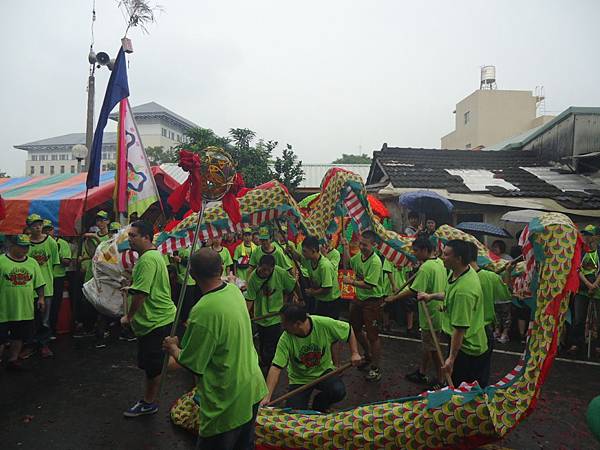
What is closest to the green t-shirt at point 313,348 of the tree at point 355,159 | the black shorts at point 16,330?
the black shorts at point 16,330

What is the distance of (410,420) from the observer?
340 centimetres

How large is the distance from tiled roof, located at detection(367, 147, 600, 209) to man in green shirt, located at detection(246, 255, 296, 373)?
21.8 feet

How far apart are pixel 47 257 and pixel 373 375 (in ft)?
17.6

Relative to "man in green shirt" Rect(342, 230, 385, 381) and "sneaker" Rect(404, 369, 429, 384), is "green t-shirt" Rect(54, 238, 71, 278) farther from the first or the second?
"sneaker" Rect(404, 369, 429, 384)

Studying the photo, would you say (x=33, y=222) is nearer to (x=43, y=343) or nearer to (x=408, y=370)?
(x=43, y=343)

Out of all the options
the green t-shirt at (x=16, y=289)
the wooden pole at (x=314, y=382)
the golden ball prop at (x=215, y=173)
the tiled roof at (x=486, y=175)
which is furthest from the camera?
the tiled roof at (x=486, y=175)

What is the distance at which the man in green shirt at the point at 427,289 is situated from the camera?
5.21 metres

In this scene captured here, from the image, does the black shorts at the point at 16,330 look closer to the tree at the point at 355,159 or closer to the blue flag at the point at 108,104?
the blue flag at the point at 108,104

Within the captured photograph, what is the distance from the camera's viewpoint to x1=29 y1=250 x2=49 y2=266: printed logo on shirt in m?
6.71

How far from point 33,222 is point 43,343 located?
1910 mm

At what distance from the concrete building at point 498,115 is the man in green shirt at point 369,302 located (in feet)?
91.7

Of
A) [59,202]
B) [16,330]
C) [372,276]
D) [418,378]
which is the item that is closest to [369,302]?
[372,276]

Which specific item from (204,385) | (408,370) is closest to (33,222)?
(204,385)

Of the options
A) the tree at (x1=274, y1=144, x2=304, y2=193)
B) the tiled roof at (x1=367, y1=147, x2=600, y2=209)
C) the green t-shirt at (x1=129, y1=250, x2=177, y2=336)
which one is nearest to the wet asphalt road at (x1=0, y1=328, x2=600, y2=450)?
the green t-shirt at (x1=129, y1=250, x2=177, y2=336)
